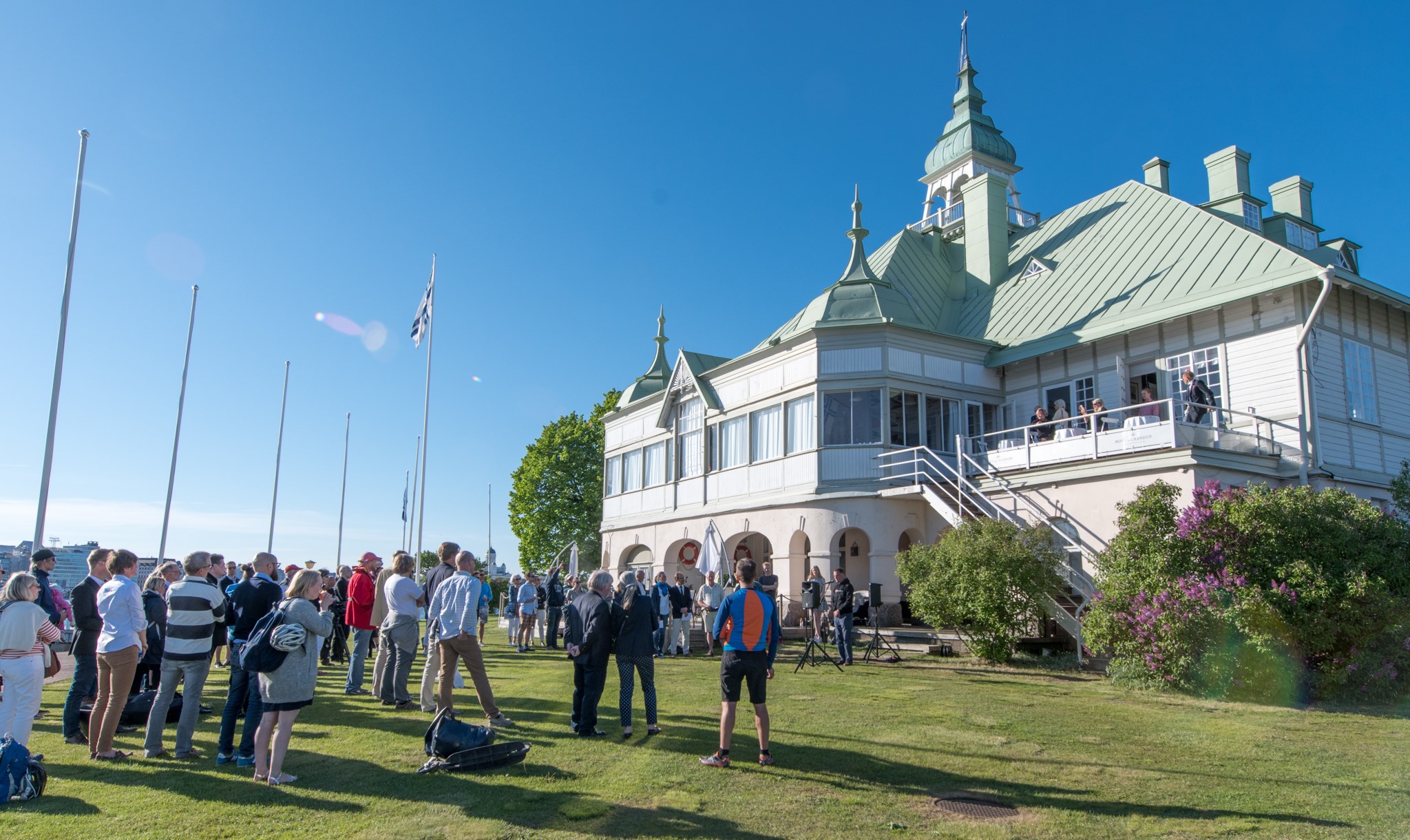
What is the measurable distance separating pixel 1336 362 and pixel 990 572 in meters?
9.62

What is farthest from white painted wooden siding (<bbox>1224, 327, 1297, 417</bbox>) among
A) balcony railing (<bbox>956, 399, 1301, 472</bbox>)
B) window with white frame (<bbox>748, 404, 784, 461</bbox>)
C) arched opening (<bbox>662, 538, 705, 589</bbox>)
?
arched opening (<bbox>662, 538, 705, 589</bbox>)

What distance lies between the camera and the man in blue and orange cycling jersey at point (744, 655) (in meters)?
7.59

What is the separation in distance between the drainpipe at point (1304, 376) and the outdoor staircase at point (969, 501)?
443cm

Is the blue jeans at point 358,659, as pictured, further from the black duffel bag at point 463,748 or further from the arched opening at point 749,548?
the arched opening at point 749,548

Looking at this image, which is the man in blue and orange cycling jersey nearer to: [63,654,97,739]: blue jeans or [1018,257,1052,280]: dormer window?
[63,654,97,739]: blue jeans

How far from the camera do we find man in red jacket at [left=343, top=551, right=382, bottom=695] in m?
11.5

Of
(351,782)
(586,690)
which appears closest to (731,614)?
Answer: (586,690)

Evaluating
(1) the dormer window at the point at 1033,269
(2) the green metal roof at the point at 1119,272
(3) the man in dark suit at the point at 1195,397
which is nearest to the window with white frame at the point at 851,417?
(2) the green metal roof at the point at 1119,272

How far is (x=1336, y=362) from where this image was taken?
60.0 ft

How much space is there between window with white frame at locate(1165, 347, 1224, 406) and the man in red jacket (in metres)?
16.6

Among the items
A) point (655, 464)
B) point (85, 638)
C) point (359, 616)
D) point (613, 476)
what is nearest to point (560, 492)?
point (613, 476)

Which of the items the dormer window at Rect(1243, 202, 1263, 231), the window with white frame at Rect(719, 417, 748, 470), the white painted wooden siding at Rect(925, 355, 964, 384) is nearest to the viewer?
the white painted wooden siding at Rect(925, 355, 964, 384)

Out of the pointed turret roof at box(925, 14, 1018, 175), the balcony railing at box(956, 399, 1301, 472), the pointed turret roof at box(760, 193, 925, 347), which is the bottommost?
the balcony railing at box(956, 399, 1301, 472)

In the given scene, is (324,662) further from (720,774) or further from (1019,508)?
(1019,508)
